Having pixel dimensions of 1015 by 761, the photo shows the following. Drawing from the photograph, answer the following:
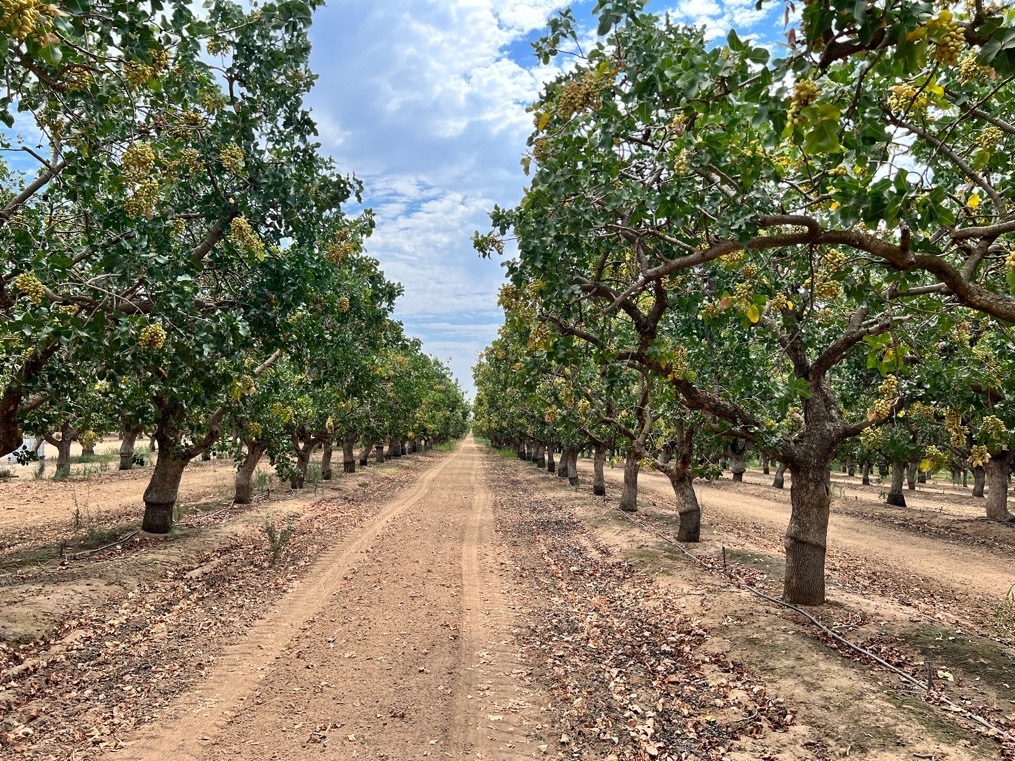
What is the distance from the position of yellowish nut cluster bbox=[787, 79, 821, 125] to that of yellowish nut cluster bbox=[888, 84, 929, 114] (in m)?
1.79

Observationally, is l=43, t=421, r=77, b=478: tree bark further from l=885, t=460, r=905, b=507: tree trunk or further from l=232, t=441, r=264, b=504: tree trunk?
l=885, t=460, r=905, b=507: tree trunk

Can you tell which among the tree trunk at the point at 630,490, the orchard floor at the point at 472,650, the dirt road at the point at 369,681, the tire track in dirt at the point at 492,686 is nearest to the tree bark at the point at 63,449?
the orchard floor at the point at 472,650

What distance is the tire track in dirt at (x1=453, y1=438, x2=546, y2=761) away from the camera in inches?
216

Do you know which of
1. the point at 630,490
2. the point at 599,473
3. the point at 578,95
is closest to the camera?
the point at 578,95

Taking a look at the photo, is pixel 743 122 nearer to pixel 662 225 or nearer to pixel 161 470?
pixel 662 225

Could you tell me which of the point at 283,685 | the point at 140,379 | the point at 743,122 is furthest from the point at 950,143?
the point at 140,379

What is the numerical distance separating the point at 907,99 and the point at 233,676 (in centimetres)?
852

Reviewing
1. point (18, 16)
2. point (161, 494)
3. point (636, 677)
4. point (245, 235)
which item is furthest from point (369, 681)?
point (161, 494)

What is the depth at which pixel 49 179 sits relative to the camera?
6.89 meters

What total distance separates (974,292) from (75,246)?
1130 centimetres

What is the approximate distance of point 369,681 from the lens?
22.0 ft

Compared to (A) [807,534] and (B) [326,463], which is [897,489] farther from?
(B) [326,463]

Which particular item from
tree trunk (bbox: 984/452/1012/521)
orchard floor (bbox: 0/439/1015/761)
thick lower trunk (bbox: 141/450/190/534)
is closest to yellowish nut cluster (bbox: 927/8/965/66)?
orchard floor (bbox: 0/439/1015/761)

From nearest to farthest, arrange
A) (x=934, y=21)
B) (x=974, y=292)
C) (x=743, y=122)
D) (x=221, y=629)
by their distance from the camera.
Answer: (x=934, y=21) < (x=974, y=292) < (x=743, y=122) < (x=221, y=629)
